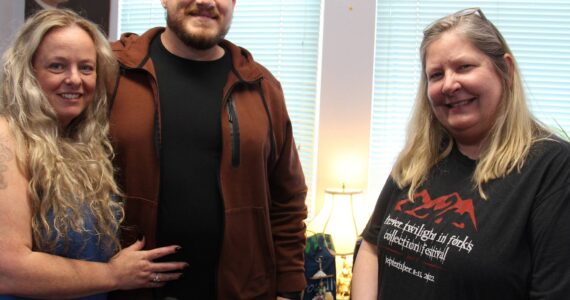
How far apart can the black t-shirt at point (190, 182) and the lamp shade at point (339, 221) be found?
1.15 m

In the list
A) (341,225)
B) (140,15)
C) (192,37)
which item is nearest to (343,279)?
(341,225)

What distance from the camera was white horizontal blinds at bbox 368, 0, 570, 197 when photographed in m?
2.65

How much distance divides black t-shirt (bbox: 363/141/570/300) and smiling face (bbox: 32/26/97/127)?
0.96 m

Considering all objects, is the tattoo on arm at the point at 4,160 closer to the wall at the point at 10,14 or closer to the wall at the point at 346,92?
the wall at the point at 346,92

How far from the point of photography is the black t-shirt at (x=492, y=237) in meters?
1.05

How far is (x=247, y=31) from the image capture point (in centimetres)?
290

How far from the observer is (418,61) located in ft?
9.02

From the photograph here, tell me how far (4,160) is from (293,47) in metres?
1.93

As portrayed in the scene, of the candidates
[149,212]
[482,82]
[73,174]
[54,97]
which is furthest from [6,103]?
[482,82]

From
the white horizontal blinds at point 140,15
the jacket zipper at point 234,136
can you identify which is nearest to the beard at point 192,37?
the jacket zipper at point 234,136

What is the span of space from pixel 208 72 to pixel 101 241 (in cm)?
62

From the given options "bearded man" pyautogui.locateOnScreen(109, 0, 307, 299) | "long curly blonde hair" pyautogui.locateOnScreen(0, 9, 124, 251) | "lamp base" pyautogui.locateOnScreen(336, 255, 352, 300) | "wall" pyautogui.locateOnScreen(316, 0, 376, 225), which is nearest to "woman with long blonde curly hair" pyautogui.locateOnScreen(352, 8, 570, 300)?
"bearded man" pyautogui.locateOnScreen(109, 0, 307, 299)

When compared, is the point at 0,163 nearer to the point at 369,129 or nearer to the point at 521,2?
the point at 369,129

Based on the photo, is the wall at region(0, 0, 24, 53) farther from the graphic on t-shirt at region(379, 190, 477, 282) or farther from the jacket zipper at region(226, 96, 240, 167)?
the graphic on t-shirt at region(379, 190, 477, 282)
